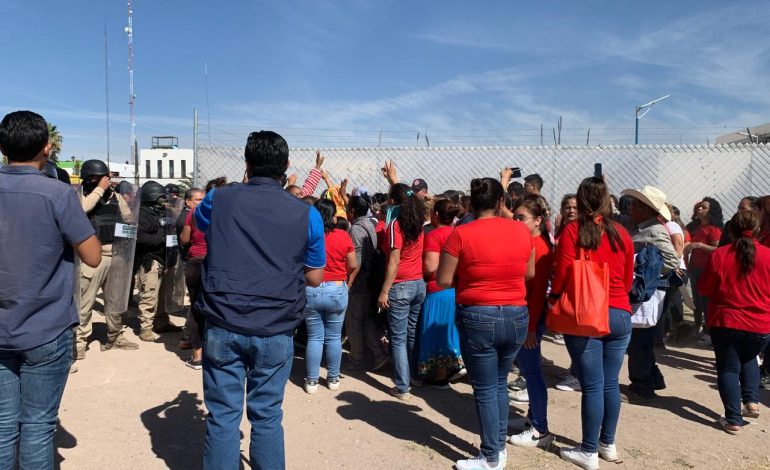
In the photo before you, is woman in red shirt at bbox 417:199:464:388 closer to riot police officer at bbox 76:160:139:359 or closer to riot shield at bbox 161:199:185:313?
riot police officer at bbox 76:160:139:359

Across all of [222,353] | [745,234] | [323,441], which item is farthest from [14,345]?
[745,234]

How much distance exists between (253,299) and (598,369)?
2.29 metres

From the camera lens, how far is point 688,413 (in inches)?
190

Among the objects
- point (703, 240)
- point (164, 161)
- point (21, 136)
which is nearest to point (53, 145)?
point (21, 136)

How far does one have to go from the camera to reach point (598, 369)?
3.59 metres

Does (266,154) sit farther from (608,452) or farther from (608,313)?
(608,452)

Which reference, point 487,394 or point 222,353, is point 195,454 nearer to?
point 222,353

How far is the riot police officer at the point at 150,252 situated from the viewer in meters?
6.56

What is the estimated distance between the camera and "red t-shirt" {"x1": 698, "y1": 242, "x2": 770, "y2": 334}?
14.2 ft

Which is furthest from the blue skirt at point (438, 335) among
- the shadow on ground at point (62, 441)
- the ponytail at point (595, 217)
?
the shadow on ground at point (62, 441)

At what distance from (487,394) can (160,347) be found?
4.35 metres

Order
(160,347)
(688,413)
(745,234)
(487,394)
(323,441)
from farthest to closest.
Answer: (160,347), (688,413), (745,234), (323,441), (487,394)

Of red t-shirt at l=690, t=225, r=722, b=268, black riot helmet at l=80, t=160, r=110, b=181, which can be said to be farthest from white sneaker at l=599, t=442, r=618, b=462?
black riot helmet at l=80, t=160, r=110, b=181

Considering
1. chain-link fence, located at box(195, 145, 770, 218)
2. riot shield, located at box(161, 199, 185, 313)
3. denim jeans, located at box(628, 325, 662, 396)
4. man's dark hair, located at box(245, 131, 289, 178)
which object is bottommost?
denim jeans, located at box(628, 325, 662, 396)
